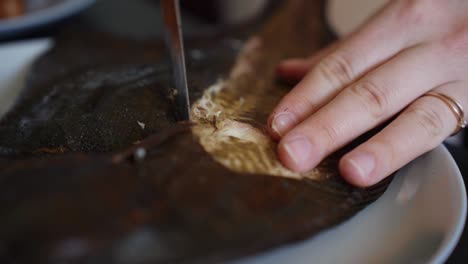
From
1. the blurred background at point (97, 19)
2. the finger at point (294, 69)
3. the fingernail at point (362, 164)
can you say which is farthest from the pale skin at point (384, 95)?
the blurred background at point (97, 19)

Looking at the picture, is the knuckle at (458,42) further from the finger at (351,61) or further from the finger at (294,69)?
the finger at (294,69)

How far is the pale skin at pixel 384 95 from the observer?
0.61 m

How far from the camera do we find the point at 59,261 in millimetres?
408

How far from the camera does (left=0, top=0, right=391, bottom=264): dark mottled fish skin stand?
425 millimetres

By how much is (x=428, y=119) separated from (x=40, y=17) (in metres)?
1.08

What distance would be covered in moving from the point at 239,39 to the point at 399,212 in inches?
24.5

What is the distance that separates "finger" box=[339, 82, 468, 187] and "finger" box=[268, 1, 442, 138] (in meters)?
0.11

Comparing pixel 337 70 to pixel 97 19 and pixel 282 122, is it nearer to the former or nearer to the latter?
pixel 282 122

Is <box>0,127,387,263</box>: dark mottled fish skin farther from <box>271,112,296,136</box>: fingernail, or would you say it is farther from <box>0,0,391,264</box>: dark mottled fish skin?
<box>271,112,296,136</box>: fingernail

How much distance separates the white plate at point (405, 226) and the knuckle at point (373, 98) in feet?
0.30

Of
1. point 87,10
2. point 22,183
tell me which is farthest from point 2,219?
point 87,10

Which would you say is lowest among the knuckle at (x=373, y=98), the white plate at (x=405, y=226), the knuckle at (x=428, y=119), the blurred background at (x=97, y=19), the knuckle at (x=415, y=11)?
the white plate at (x=405, y=226)

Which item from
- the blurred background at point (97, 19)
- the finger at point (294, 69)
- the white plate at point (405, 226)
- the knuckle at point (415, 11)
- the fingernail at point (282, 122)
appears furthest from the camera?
the blurred background at point (97, 19)

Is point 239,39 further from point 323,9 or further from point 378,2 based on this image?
point 378,2
